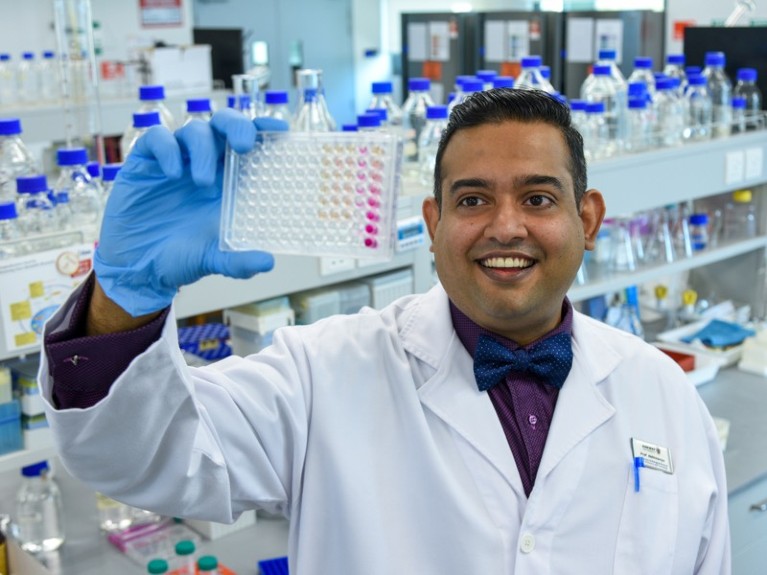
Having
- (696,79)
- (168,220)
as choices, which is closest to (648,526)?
(168,220)

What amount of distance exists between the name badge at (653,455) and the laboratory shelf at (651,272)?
1.17 metres

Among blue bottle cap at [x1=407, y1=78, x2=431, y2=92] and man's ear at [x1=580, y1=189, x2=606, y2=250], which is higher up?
blue bottle cap at [x1=407, y1=78, x2=431, y2=92]

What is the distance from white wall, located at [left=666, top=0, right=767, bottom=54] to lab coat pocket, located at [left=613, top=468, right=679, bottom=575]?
4709 mm

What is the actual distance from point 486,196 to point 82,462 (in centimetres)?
65

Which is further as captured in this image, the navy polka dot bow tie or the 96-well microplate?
the navy polka dot bow tie

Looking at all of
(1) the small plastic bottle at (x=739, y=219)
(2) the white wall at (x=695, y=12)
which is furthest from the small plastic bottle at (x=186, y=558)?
(2) the white wall at (x=695, y=12)

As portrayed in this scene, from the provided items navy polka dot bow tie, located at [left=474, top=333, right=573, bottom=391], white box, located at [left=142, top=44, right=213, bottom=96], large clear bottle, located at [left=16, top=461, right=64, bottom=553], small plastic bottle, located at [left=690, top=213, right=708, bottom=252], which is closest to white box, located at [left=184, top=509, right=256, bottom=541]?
large clear bottle, located at [left=16, top=461, right=64, bottom=553]

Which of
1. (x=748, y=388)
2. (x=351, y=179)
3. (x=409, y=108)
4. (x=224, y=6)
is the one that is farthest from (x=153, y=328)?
(x=224, y=6)

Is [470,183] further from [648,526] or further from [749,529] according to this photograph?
[749,529]

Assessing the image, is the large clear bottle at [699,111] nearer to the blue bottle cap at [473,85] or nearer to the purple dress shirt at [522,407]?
the blue bottle cap at [473,85]

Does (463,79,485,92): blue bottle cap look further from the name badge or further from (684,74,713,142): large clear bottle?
the name badge

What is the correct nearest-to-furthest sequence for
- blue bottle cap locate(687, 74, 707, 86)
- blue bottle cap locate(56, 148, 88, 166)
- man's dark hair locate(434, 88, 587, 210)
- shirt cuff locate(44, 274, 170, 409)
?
1. shirt cuff locate(44, 274, 170, 409)
2. man's dark hair locate(434, 88, 587, 210)
3. blue bottle cap locate(56, 148, 88, 166)
4. blue bottle cap locate(687, 74, 707, 86)

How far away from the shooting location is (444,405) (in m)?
1.42

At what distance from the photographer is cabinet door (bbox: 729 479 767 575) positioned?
7.96 ft
